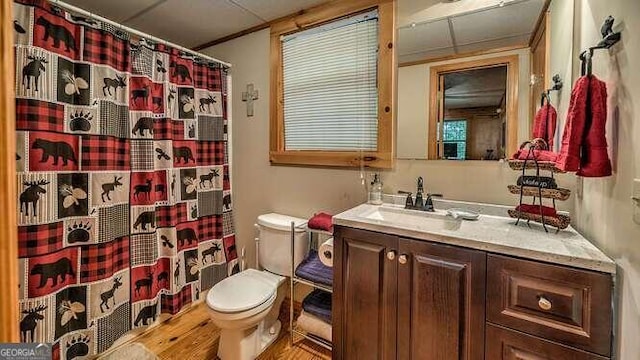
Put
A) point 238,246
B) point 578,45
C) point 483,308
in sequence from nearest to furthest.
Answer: point 483,308
point 578,45
point 238,246

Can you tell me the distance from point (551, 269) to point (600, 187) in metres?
0.35

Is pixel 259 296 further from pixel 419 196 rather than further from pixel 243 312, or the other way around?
pixel 419 196

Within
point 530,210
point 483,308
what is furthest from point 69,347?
point 530,210

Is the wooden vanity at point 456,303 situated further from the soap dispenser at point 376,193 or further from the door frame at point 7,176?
the door frame at point 7,176

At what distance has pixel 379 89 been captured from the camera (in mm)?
1804

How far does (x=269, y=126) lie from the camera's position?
2307 millimetres

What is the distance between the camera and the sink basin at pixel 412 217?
4.73 feet

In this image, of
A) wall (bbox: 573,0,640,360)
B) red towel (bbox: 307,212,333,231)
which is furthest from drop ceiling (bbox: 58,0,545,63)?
red towel (bbox: 307,212,333,231)

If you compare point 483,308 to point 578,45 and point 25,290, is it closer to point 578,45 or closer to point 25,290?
point 578,45

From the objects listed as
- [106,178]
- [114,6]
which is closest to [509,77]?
[106,178]

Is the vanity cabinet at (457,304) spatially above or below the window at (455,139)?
below

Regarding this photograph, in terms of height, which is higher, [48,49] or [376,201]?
[48,49]

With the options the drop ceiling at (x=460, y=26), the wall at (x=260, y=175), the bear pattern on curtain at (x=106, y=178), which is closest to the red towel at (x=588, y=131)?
the drop ceiling at (x=460, y=26)

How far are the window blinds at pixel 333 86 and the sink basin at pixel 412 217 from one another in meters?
0.46
